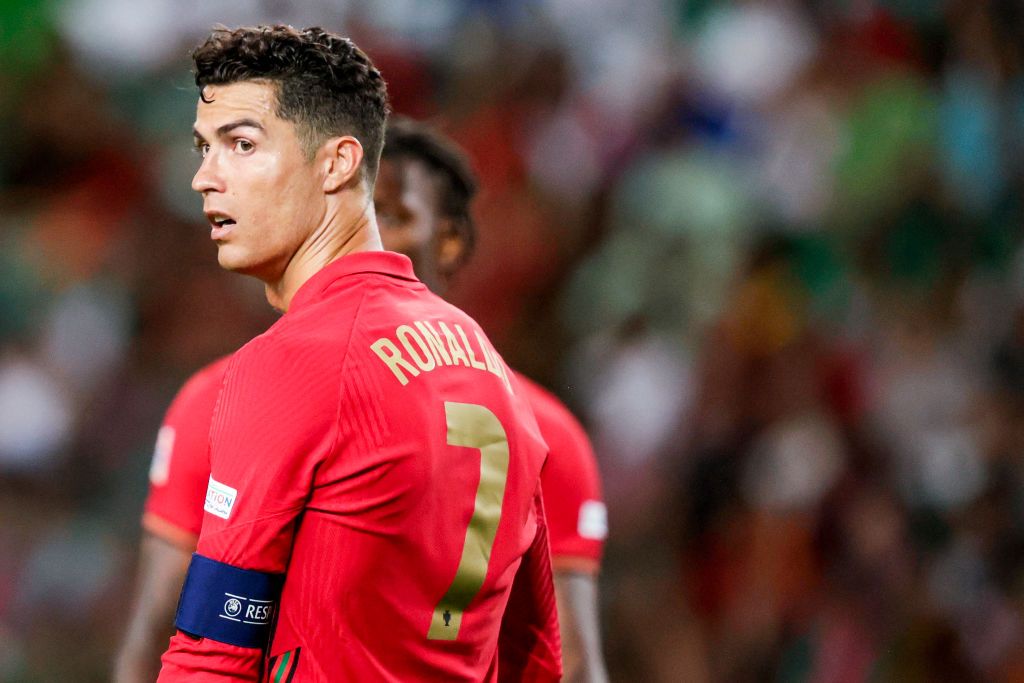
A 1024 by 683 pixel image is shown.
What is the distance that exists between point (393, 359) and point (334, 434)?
139 millimetres

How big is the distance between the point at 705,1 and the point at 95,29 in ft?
8.86

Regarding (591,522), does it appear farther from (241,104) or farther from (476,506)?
(241,104)

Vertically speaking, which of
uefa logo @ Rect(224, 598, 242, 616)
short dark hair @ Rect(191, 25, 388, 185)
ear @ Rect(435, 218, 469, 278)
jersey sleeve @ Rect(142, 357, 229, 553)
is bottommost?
uefa logo @ Rect(224, 598, 242, 616)

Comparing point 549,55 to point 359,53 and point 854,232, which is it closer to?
point 854,232

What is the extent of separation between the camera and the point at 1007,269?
6.89 metres

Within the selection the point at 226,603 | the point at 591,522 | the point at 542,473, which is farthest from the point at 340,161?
the point at 591,522

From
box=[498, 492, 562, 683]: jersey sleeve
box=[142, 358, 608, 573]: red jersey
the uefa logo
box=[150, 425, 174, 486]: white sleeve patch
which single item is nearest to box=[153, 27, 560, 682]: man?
the uefa logo

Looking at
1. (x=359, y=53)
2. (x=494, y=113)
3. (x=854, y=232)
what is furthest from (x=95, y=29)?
(x=359, y=53)

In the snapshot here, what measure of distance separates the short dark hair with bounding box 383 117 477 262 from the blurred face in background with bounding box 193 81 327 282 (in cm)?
143

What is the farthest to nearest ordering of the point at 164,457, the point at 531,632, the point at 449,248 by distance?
the point at 449,248 → the point at 164,457 → the point at 531,632

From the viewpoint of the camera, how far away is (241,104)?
6.93ft

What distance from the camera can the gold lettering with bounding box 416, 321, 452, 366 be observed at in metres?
2.02

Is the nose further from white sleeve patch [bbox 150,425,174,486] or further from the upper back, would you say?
white sleeve patch [bbox 150,425,174,486]

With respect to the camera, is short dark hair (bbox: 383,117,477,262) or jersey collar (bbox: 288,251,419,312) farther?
short dark hair (bbox: 383,117,477,262)
